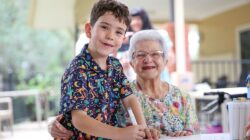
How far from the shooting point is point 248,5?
8.74 m

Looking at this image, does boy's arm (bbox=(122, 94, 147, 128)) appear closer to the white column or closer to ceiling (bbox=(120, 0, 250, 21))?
the white column

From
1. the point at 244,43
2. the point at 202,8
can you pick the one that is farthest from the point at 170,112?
the point at 202,8

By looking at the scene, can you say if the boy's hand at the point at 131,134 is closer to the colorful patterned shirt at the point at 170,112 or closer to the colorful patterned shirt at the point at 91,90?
the colorful patterned shirt at the point at 91,90

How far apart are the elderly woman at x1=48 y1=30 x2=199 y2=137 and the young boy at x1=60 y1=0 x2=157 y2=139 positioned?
1.03 ft

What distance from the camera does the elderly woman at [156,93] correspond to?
1.67 metres

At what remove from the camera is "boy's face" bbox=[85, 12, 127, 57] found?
128 cm

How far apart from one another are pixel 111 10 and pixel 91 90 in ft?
0.93

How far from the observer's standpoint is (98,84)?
130cm

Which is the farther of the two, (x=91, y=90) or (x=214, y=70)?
(x=214, y=70)

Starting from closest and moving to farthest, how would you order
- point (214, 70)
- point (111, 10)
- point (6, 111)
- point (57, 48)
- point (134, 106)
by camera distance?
1. point (111, 10)
2. point (134, 106)
3. point (6, 111)
4. point (214, 70)
5. point (57, 48)

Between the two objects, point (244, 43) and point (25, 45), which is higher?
point (25, 45)

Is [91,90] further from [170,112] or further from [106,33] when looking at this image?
[170,112]

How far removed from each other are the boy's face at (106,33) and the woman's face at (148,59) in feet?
1.36

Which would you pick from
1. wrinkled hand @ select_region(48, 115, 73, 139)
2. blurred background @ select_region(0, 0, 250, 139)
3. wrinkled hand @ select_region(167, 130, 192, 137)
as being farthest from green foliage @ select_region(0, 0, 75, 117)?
wrinkled hand @ select_region(48, 115, 73, 139)
